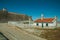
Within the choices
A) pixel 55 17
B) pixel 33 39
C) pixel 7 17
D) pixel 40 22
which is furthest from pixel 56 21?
pixel 33 39

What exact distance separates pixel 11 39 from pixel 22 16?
45.7m

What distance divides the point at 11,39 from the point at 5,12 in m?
38.7

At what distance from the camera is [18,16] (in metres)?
63.5

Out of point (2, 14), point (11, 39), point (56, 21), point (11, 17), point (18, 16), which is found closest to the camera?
point (11, 39)

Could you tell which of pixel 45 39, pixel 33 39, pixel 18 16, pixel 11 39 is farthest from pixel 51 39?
pixel 18 16

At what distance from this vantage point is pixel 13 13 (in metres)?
63.8

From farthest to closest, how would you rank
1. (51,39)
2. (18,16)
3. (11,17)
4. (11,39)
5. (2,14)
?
(18,16), (11,17), (2,14), (51,39), (11,39)

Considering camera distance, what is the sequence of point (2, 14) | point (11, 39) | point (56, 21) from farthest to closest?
point (2, 14), point (56, 21), point (11, 39)

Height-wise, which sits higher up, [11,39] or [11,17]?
[11,17]

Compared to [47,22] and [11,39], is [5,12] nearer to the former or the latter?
[47,22]

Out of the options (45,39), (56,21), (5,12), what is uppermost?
(5,12)

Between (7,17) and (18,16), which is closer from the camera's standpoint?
(7,17)

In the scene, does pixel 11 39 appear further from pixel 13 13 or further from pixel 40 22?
pixel 13 13

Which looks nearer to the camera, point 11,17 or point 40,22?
point 40,22
